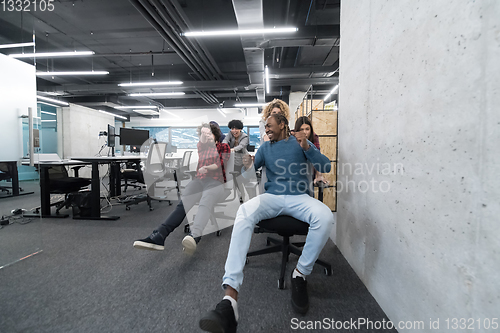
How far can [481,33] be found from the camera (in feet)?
2.03

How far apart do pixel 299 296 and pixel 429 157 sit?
3.12 feet

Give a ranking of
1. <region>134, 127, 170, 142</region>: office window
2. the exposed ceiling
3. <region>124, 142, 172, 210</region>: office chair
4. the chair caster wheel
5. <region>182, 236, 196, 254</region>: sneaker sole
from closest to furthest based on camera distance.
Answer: the chair caster wheel → <region>182, 236, 196, 254</region>: sneaker sole → <region>124, 142, 172, 210</region>: office chair → the exposed ceiling → <region>134, 127, 170, 142</region>: office window

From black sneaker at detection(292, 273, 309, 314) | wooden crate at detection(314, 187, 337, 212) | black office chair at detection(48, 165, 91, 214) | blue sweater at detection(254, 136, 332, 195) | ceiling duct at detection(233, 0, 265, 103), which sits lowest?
black sneaker at detection(292, 273, 309, 314)

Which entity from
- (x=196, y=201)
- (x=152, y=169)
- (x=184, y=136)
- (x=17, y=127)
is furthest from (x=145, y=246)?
(x=184, y=136)

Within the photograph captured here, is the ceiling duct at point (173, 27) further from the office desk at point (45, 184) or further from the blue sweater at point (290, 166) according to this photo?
the blue sweater at point (290, 166)

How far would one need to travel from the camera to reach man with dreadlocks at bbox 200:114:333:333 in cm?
101

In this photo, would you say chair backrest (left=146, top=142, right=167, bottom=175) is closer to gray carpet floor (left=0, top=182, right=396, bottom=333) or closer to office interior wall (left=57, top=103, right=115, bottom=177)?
gray carpet floor (left=0, top=182, right=396, bottom=333)

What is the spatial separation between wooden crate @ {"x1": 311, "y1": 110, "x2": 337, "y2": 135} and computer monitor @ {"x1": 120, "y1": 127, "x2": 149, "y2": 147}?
3.37 m

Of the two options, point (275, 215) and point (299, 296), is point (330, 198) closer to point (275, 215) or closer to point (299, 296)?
point (275, 215)

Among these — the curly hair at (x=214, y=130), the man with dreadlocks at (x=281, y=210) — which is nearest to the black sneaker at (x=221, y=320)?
the man with dreadlocks at (x=281, y=210)

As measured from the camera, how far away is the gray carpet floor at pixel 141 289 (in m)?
1.08

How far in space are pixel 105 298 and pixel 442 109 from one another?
1950 mm

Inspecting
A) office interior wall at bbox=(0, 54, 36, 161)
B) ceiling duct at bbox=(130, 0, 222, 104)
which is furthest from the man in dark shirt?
ceiling duct at bbox=(130, 0, 222, 104)

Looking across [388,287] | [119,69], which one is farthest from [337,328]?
[119,69]
